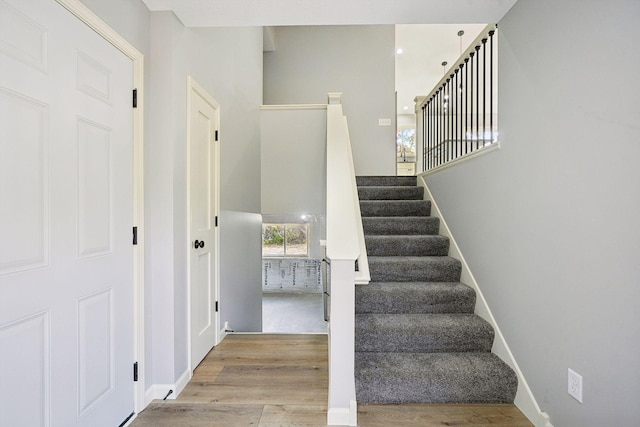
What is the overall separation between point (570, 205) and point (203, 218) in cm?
228

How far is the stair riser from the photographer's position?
3.68 m

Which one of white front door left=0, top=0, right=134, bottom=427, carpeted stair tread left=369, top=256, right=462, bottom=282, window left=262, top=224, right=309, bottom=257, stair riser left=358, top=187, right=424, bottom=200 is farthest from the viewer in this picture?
window left=262, top=224, right=309, bottom=257

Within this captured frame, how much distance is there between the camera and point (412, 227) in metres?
3.19

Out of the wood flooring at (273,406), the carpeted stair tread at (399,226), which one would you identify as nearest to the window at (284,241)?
the carpeted stair tread at (399,226)

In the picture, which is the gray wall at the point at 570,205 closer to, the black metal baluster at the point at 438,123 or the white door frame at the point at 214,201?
the black metal baluster at the point at 438,123

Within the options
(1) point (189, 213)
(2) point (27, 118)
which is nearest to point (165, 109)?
(1) point (189, 213)

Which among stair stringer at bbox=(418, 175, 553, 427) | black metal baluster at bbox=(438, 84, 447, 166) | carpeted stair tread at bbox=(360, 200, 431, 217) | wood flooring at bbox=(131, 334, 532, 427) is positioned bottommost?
wood flooring at bbox=(131, 334, 532, 427)

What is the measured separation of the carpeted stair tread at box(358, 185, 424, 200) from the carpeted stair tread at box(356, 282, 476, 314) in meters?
1.51

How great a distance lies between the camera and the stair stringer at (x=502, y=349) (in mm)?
1692

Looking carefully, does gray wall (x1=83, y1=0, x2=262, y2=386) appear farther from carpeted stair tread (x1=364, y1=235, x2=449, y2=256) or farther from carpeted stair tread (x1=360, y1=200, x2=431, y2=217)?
carpeted stair tread (x1=360, y1=200, x2=431, y2=217)

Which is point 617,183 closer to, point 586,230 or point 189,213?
point 586,230

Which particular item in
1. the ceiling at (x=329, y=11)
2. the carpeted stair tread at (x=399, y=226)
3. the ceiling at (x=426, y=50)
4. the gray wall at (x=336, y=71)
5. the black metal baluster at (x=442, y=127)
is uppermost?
the ceiling at (x=426, y=50)

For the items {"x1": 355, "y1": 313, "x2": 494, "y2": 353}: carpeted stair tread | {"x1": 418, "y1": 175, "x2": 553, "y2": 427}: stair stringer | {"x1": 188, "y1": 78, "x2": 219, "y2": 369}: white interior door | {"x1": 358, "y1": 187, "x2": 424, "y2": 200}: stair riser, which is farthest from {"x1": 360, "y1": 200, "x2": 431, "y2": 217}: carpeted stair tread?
{"x1": 188, "y1": 78, "x2": 219, "y2": 369}: white interior door

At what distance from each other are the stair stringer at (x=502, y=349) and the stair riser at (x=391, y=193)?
2.24ft
